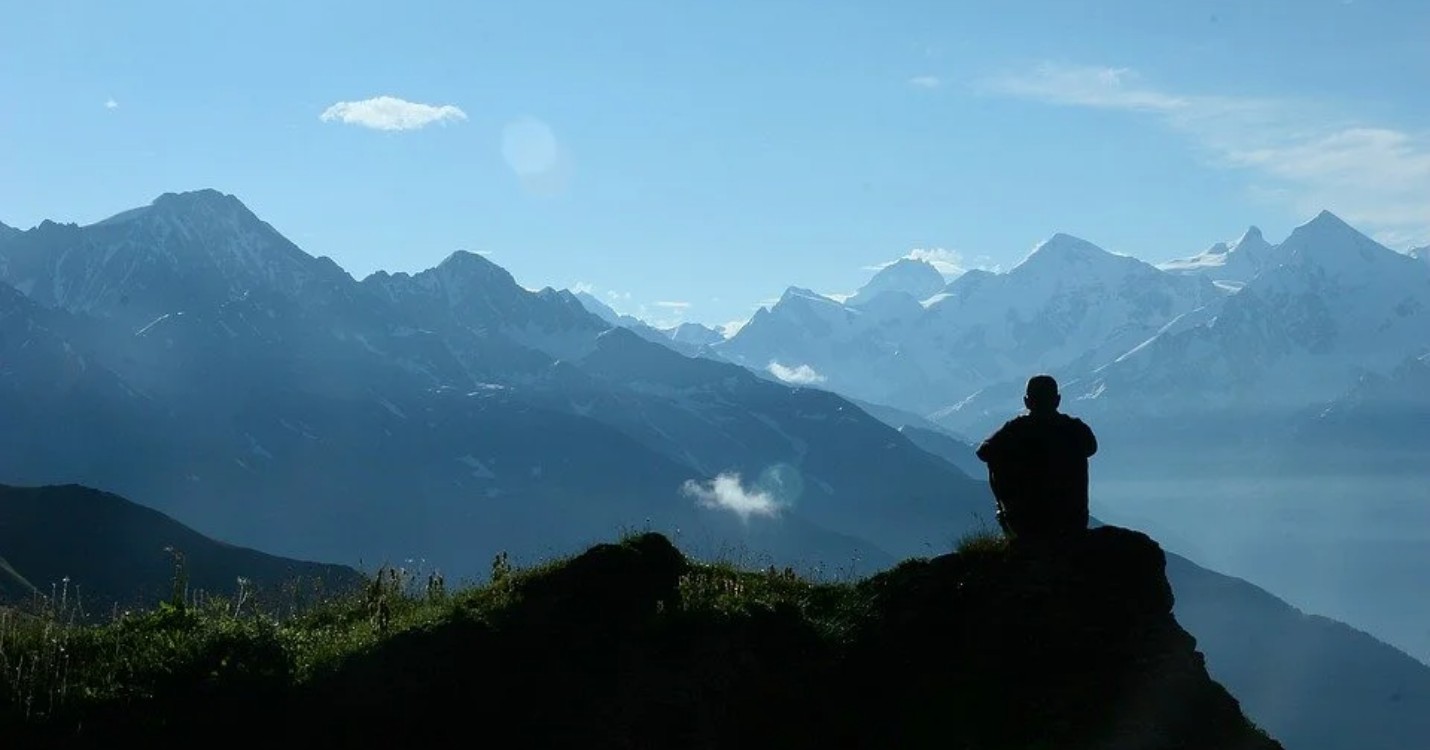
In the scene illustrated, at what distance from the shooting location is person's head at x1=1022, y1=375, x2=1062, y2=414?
721 inches

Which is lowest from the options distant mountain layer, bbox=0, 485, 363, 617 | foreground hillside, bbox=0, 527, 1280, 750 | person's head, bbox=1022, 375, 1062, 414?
foreground hillside, bbox=0, 527, 1280, 750

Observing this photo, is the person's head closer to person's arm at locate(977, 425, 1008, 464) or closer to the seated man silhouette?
the seated man silhouette

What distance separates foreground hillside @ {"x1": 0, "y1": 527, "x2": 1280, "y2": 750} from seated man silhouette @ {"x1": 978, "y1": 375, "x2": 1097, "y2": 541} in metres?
1.03

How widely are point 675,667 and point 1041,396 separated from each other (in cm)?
621

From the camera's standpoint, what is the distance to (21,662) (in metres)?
14.5

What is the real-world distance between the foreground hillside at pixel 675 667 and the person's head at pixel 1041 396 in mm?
2209

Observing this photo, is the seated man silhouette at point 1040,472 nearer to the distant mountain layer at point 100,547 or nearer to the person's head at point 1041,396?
the person's head at point 1041,396

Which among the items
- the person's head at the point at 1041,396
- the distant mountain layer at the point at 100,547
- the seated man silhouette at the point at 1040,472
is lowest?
the seated man silhouette at the point at 1040,472

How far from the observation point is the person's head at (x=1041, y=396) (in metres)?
18.3

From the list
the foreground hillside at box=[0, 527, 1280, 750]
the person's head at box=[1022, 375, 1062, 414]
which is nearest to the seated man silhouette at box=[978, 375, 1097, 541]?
the person's head at box=[1022, 375, 1062, 414]

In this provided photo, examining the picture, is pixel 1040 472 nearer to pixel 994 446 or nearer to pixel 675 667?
pixel 994 446

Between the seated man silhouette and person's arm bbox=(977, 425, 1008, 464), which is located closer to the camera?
the seated man silhouette

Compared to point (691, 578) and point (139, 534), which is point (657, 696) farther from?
point (139, 534)

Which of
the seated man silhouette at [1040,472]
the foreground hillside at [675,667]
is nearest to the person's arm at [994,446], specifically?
the seated man silhouette at [1040,472]
